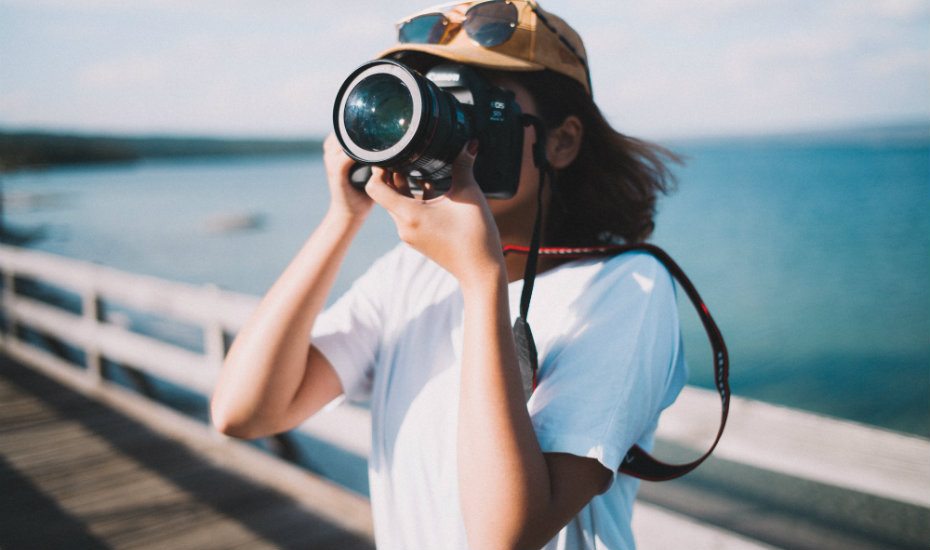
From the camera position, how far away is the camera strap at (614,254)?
771 mm

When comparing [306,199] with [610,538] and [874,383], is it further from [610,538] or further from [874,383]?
[610,538]

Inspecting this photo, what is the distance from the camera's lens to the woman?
0.68 m

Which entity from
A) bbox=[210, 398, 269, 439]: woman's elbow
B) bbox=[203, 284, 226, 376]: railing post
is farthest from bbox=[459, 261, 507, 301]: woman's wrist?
bbox=[203, 284, 226, 376]: railing post

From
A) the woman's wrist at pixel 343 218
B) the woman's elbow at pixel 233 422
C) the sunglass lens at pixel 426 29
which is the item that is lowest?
the woman's elbow at pixel 233 422

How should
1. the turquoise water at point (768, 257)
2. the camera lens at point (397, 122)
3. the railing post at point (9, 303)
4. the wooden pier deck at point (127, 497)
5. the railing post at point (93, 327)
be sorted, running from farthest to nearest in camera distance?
1. the turquoise water at point (768, 257)
2. the railing post at point (9, 303)
3. the railing post at point (93, 327)
4. the wooden pier deck at point (127, 497)
5. the camera lens at point (397, 122)

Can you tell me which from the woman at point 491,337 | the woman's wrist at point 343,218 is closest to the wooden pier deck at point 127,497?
the woman at point 491,337

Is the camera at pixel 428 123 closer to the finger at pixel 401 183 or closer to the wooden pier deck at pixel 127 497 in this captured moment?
the finger at pixel 401 183

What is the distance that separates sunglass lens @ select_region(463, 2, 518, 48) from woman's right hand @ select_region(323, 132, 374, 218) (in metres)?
0.27

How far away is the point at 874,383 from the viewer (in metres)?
9.95

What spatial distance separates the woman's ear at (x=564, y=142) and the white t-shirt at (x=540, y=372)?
0.65 ft

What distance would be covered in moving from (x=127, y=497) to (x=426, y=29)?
7.09ft

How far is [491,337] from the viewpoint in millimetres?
689

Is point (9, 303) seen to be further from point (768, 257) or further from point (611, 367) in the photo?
point (768, 257)

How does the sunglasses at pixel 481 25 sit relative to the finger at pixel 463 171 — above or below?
above
